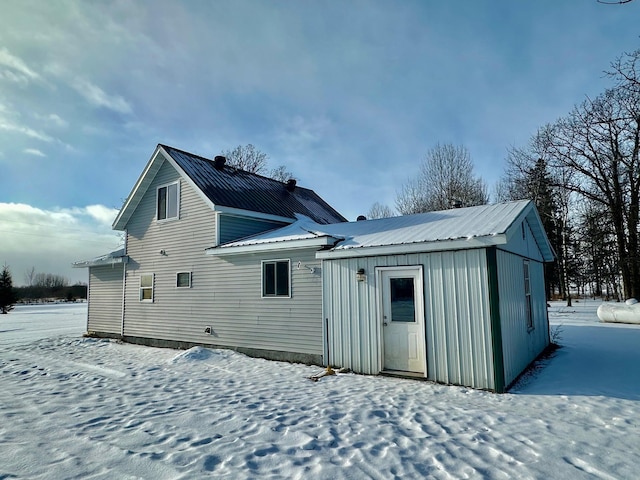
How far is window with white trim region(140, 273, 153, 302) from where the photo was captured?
13203 mm

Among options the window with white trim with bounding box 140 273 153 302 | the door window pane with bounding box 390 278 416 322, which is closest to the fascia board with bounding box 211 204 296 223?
the window with white trim with bounding box 140 273 153 302

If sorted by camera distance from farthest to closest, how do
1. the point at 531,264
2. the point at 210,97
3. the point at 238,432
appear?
the point at 210,97
the point at 531,264
the point at 238,432

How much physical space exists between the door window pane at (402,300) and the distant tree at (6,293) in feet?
138

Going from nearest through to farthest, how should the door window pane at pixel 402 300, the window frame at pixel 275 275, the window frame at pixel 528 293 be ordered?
the door window pane at pixel 402 300 → the window frame at pixel 528 293 → the window frame at pixel 275 275

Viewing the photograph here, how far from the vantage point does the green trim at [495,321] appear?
20.6 ft

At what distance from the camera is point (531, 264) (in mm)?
10242

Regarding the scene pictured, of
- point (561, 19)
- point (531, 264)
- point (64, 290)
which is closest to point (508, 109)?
point (531, 264)

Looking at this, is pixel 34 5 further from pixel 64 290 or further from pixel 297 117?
pixel 64 290

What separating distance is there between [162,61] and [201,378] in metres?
8.36

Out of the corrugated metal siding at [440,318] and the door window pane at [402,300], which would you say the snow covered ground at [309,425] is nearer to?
the corrugated metal siding at [440,318]

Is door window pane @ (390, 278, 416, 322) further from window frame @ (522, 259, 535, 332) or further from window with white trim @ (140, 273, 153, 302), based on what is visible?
window with white trim @ (140, 273, 153, 302)

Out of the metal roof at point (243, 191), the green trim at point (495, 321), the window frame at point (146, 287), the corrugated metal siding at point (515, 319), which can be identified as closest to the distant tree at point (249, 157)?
the metal roof at point (243, 191)

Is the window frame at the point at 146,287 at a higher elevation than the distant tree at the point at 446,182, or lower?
lower

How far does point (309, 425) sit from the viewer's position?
192 inches
